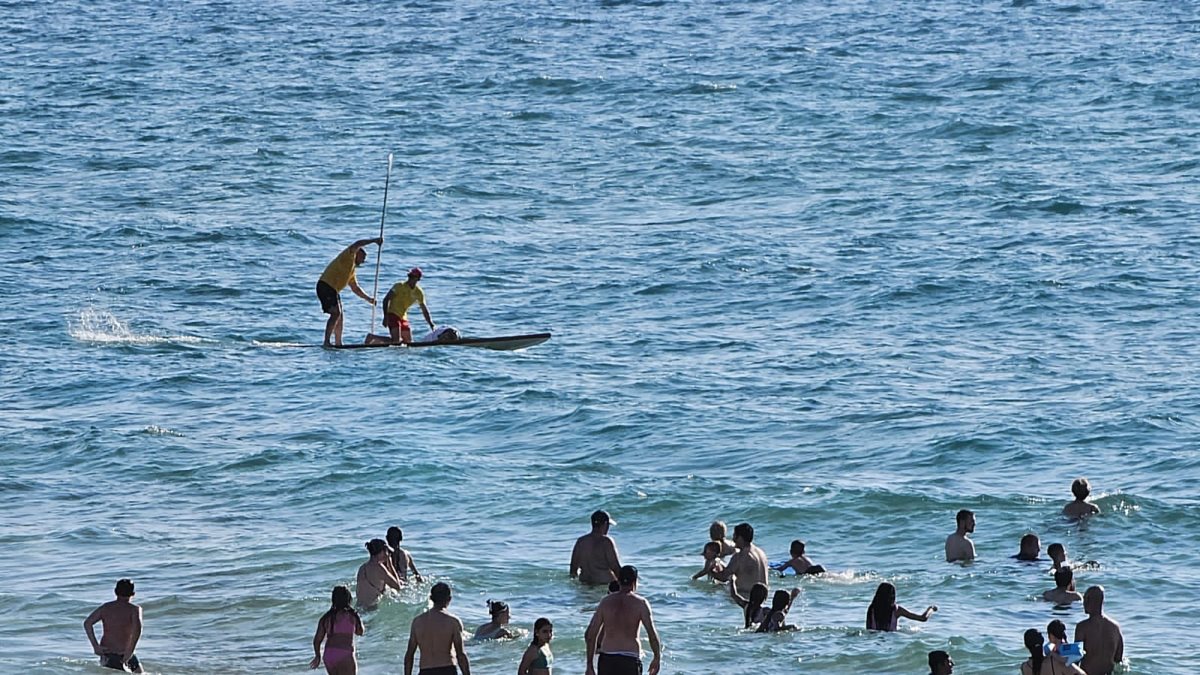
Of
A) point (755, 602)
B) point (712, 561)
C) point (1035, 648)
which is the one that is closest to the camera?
point (1035, 648)

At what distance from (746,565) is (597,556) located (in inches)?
59.0

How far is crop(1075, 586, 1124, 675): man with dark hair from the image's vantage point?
16188mm

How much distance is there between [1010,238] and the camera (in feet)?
130

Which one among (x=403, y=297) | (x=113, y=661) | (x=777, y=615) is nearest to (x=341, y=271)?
(x=403, y=297)

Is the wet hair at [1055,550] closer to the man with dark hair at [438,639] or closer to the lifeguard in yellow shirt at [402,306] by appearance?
the man with dark hair at [438,639]

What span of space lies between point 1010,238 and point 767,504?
17.9m

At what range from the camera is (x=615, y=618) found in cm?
1475

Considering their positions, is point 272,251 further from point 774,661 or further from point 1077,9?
point 1077,9

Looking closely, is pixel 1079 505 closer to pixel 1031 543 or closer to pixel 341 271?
pixel 1031 543

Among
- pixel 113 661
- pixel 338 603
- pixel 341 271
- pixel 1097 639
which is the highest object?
pixel 338 603

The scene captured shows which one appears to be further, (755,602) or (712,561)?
(712,561)

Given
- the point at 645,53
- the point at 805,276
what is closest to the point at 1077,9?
the point at 645,53

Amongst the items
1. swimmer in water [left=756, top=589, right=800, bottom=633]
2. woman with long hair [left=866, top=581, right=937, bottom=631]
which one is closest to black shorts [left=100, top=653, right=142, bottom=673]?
swimmer in water [left=756, top=589, right=800, bottom=633]

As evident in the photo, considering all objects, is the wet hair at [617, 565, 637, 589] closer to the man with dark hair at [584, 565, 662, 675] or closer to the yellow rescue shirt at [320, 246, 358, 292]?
the man with dark hair at [584, 565, 662, 675]
